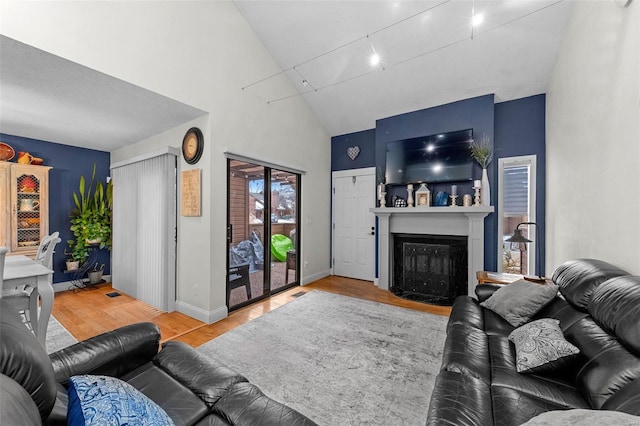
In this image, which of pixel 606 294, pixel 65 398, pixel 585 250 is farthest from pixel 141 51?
pixel 585 250

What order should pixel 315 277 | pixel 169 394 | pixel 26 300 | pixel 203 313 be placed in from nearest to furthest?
1. pixel 169 394
2. pixel 26 300
3. pixel 203 313
4. pixel 315 277

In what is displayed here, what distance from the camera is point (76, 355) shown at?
1.28 metres

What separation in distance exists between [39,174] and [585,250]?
6864 mm

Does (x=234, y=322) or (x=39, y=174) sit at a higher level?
(x=39, y=174)

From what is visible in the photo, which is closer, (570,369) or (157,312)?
(570,369)

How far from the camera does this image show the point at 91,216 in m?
4.38

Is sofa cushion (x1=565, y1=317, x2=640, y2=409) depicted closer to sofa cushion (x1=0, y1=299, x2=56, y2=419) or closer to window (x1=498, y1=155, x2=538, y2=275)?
sofa cushion (x1=0, y1=299, x2=56, y2=419)

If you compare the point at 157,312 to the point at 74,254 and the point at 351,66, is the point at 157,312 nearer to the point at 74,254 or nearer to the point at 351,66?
the point at 74,254

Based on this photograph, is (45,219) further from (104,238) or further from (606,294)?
(606,294)

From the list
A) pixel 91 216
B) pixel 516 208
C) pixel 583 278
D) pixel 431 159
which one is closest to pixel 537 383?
pixel 583 278

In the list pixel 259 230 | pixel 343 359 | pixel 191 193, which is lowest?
pixel 343 359

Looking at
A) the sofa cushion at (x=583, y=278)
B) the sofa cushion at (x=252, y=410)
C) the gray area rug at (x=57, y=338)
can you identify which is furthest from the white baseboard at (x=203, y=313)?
the sofa cushion at (x=583, y=278)

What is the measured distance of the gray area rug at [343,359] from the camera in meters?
1.75

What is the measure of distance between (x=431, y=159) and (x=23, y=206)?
621 cm
